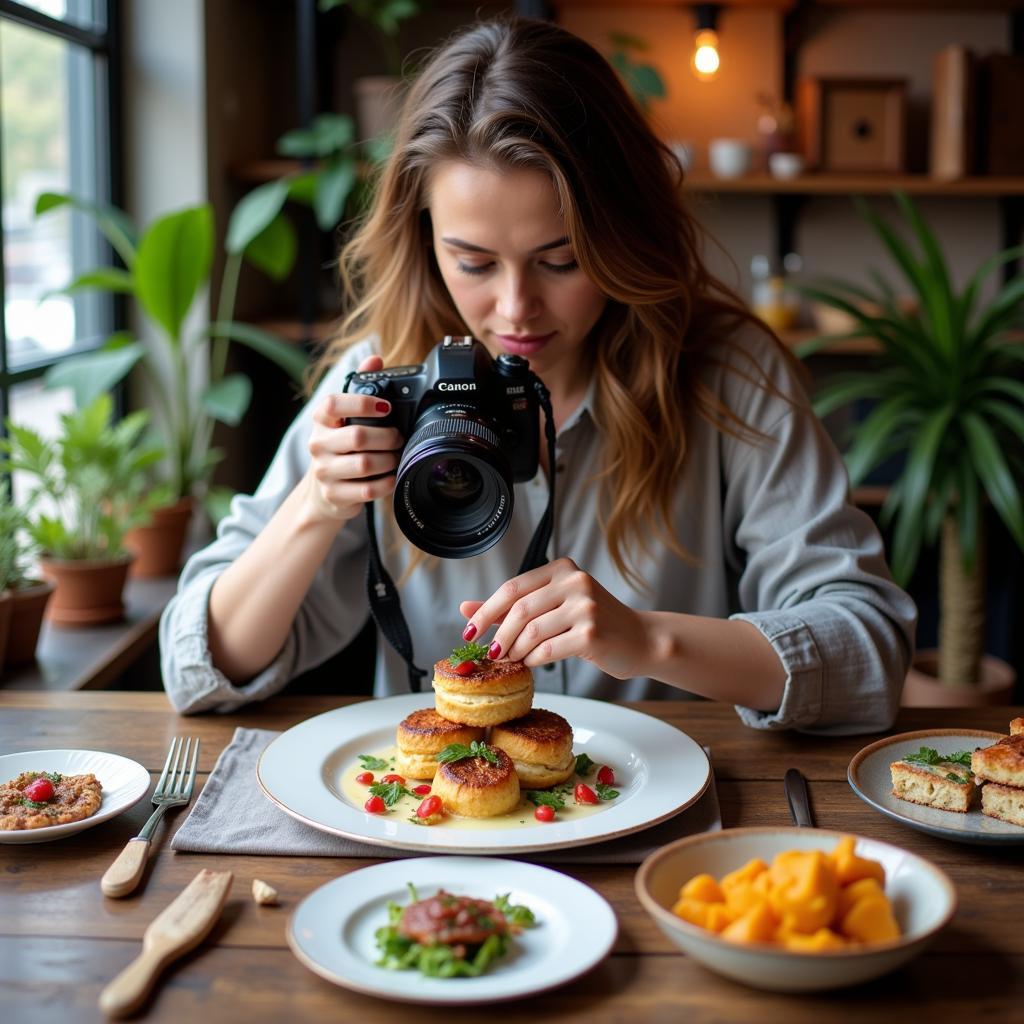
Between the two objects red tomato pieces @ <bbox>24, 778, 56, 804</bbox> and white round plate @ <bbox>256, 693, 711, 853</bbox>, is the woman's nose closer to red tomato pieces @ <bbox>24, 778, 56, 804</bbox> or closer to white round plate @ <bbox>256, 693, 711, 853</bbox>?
white round plate @ <bbox>256, 693, 711, 853</bbox>

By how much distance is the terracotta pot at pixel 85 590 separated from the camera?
7.32 ft

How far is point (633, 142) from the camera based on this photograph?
1.48 meters

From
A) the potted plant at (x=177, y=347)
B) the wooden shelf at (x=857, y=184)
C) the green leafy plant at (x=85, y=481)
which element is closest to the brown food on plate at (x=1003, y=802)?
the green leafy plant at (x=85, y=481)

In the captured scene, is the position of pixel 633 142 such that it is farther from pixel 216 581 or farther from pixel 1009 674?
pixel 1009 674

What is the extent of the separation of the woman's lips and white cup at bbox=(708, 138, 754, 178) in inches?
76.2

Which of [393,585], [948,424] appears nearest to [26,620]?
[393,585]

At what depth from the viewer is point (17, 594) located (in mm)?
1875

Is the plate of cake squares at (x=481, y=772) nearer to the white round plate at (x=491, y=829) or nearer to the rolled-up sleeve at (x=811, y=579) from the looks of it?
the white round plate at (x=491, y=829)

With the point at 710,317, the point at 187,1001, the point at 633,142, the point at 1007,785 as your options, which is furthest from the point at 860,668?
the point at 187,1001

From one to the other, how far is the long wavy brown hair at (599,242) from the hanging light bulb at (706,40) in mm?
1649

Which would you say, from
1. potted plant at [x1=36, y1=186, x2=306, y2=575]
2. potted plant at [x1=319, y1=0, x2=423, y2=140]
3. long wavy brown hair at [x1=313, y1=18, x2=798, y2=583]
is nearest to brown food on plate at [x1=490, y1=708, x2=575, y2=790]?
long wavy brown hair at [x1=313, y1=18, x2=798, y2=583]

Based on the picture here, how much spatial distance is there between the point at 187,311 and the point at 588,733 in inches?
69.5

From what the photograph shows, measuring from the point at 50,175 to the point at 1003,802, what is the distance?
2.44 metres

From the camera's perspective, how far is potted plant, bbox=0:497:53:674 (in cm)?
184
